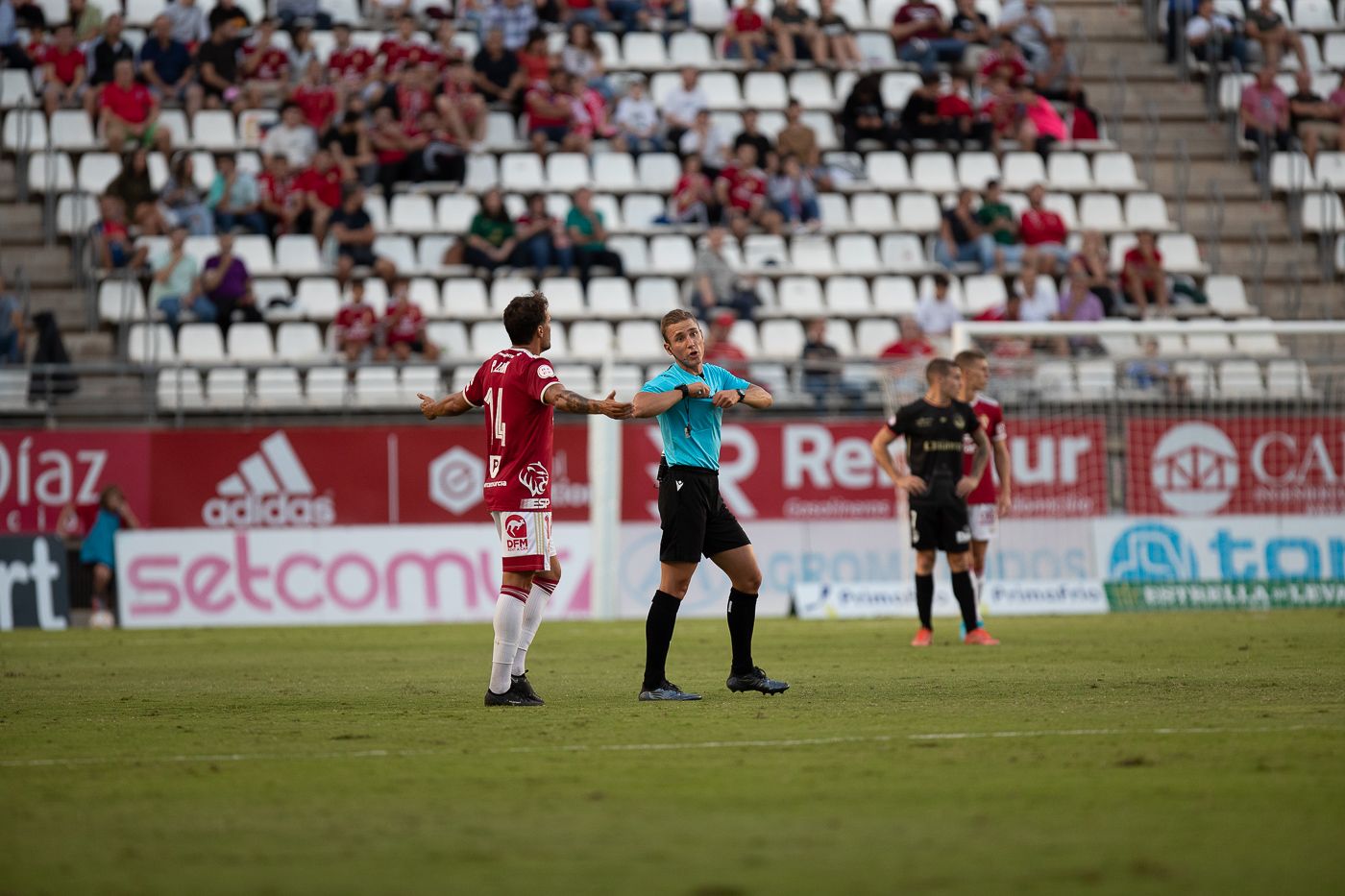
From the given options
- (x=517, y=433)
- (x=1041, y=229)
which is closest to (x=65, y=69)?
(x=1041, y=229)

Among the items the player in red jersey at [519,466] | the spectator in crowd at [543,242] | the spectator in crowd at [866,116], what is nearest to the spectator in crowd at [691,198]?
the spectator in crowd at [543,242]

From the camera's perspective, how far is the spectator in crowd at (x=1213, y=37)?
101 feet

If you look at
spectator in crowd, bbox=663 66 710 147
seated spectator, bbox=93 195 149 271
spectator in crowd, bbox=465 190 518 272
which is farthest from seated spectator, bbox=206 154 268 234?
spectator in crowd, bbox=663 66 710 147

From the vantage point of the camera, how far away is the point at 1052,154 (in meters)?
28.9

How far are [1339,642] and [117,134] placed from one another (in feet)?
59.2

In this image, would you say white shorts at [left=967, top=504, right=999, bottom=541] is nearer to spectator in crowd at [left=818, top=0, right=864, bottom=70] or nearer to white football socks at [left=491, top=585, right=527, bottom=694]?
white football socks at [left=491, top=585, right=527, bottom=694]

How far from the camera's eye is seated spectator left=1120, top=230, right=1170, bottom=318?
2591 centimetres

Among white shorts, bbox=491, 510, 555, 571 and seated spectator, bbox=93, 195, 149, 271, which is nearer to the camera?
white shorts, bbox=491, 510, 555, 571

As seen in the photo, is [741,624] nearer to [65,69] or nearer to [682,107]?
[682,107]

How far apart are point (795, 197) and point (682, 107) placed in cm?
242

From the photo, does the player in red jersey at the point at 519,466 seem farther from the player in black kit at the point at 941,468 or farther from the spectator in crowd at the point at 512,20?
the spectator in crowd at the point at 512,20

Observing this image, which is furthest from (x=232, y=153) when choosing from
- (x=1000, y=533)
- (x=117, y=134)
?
(x=1000, y=533)

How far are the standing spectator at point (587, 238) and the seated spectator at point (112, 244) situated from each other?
572 cm

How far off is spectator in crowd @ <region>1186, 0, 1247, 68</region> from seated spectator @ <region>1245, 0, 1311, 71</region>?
0.28 m
